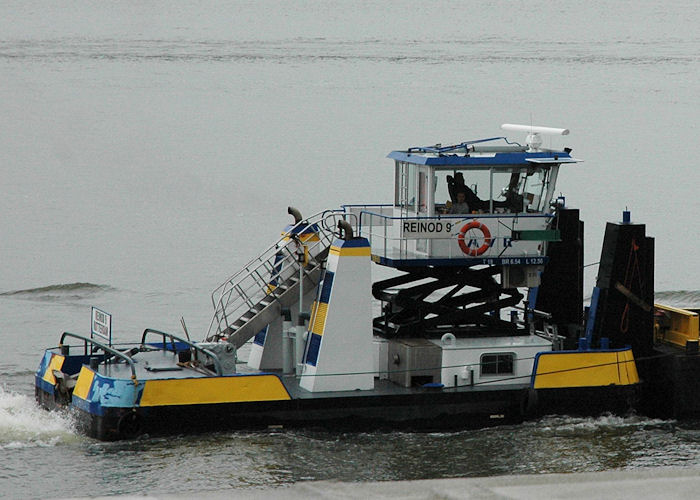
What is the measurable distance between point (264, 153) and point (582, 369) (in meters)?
31.3

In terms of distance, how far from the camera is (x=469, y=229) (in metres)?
18.0

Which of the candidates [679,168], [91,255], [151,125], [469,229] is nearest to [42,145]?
[151,125]

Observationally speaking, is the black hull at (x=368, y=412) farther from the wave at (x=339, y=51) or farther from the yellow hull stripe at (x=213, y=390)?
the wave at (x=339, y=51)

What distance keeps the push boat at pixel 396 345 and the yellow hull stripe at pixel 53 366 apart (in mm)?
28

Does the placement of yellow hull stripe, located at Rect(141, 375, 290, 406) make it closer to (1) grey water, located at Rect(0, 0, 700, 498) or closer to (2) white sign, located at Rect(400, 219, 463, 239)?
(1) grey water, located at Rect(0, 0, 700, 498)

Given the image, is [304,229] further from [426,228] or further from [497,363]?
[497,363]

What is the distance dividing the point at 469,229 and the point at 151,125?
36.6 metres

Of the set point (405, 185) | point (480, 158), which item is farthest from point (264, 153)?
point (480, 158)

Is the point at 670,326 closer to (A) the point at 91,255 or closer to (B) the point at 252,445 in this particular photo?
(B) the point at 252,445

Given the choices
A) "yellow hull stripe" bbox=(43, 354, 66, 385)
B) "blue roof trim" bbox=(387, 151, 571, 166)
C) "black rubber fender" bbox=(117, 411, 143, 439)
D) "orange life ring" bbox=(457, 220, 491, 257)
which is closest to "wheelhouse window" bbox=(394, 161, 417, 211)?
"blue roof trim" bbox=(387, 151, 571, 166)

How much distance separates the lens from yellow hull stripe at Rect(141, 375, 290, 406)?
1650 centimetres

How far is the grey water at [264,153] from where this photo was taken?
55.8 ft

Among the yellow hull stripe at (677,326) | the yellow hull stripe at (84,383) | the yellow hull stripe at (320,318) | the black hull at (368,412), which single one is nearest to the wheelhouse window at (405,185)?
the yellow hull stripe at (320,318)

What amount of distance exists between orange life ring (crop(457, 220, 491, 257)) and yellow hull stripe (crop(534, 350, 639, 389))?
5.51 feet
